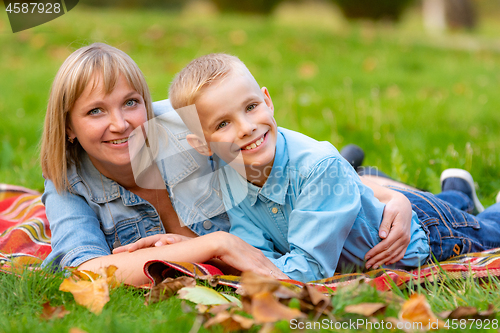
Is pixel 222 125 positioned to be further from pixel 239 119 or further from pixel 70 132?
pixel 70 132

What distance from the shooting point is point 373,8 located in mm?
15312

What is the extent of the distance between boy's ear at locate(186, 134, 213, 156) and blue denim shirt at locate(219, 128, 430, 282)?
6.0 inches

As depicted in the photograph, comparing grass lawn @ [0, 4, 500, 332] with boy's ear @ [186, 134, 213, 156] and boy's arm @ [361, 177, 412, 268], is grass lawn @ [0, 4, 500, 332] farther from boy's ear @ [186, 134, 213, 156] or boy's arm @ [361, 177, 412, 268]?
boy's ear @ [186, 134, 213, 156]

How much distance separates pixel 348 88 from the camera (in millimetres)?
5859

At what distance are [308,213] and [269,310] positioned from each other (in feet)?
2.30

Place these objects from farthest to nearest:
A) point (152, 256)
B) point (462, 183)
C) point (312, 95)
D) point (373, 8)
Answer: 1. point (373, 8)
2. point (312, 95)
3. point (462, 183)
4. point (152, 256)

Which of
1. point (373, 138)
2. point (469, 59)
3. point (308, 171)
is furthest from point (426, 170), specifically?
point (469, 59)

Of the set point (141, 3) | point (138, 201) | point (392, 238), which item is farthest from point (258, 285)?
point (141, 3)

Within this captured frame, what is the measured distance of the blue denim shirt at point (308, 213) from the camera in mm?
1992

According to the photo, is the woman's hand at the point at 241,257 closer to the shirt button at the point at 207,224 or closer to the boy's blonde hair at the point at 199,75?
the shirt button at the point at 207,224

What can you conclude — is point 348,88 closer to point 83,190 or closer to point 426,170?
point 426,170

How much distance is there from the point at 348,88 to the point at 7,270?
15.4 ft

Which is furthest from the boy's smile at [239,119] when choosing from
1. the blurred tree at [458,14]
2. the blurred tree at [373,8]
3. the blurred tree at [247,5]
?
the blurred tree at [247,5]

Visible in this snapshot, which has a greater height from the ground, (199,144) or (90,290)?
(199,144)
